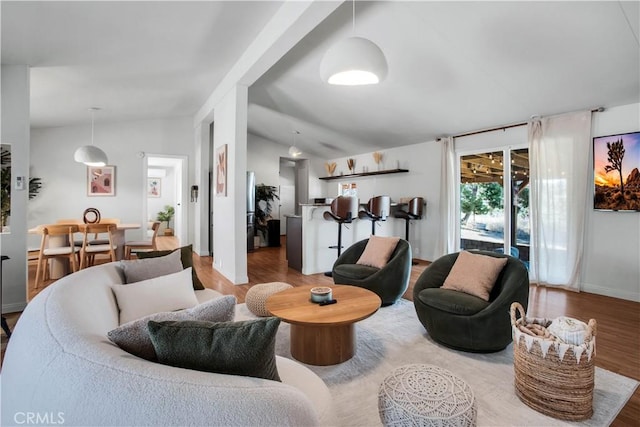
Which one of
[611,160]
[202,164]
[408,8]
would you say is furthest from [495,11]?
[202,164]

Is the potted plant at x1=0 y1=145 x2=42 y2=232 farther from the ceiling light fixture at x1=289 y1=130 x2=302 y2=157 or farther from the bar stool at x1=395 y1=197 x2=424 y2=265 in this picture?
the bar stool at x1=395 y1=197 x2=424 y2=265

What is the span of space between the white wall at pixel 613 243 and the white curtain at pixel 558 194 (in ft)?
0.38

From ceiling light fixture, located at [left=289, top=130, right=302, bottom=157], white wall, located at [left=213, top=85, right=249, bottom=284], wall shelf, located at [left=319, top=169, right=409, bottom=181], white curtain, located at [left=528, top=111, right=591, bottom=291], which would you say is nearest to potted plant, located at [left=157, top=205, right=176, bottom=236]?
ceiling light fixture, located at [left=289, top=130, right=302, bottom=157]

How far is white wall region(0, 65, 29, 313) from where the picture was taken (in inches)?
132

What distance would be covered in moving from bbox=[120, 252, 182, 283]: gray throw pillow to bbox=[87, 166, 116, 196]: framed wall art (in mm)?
5197

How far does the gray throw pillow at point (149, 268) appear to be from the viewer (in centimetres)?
217

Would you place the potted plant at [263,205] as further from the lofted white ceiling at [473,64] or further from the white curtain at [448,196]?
the white curtain at [448,196]

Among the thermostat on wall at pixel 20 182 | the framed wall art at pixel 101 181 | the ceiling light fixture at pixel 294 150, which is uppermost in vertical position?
the ceiling light fixture at pixel 294 150

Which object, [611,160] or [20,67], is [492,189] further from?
[20,67]

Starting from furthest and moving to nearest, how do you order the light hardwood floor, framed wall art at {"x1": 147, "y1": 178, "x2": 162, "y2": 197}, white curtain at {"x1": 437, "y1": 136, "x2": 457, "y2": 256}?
framed wall art at {"x1": 147, "y1": 178, "x2": 162, "y2": 197}
white curtain at {"x1": 437, "y1": 136, "x2": 457, "y2": 256}
the light hardwood floor

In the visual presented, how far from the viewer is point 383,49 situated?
141 inches

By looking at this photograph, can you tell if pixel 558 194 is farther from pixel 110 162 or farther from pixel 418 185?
pixel 110 162

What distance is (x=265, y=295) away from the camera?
3.13 m

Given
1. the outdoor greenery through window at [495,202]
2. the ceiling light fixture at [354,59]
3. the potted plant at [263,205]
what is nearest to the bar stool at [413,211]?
the outdoor greenery through window at [495,202]
